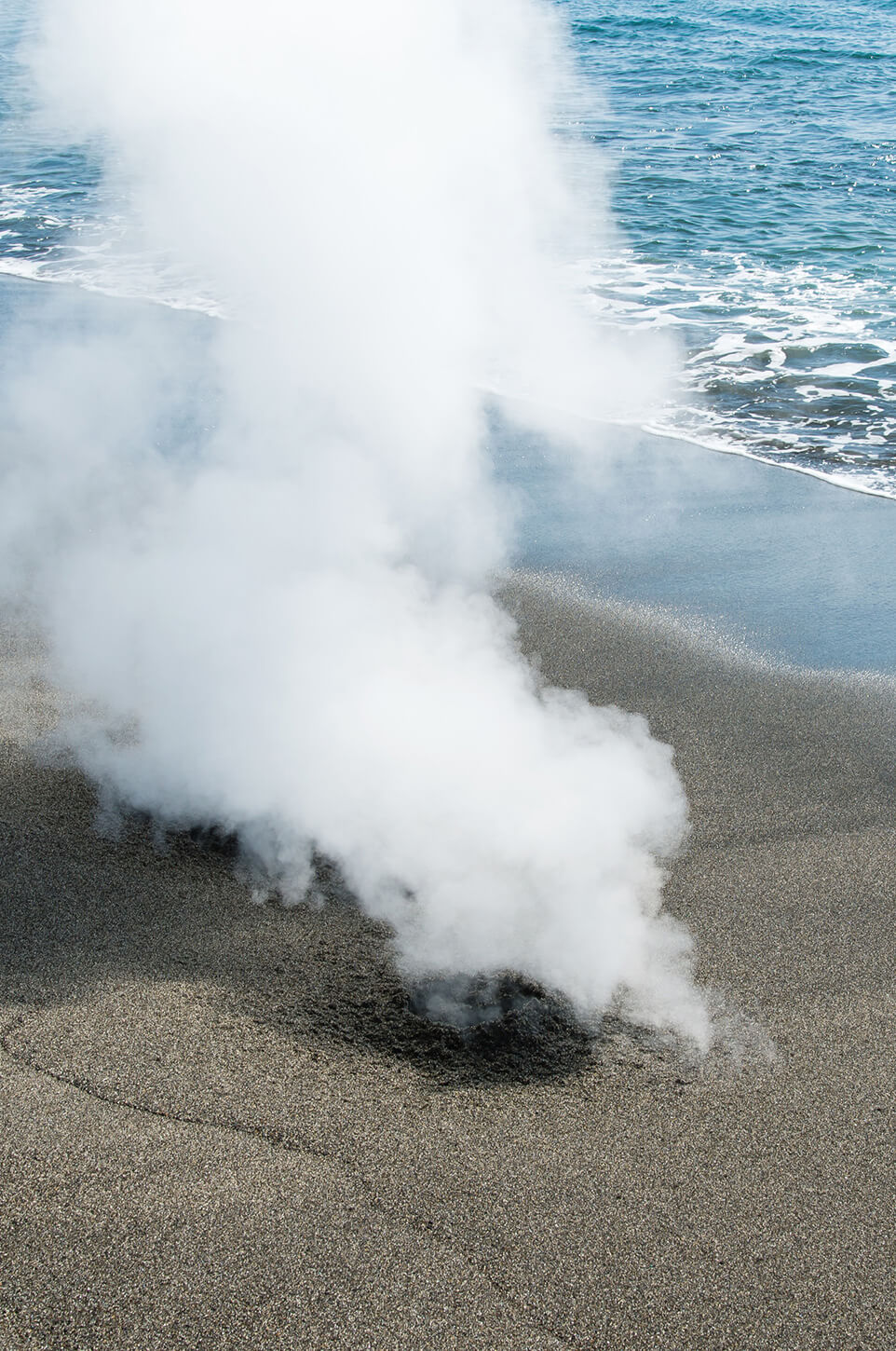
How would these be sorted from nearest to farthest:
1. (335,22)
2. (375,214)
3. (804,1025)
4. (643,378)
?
Answer: (804,1025), (335,22), (375,214), (643,378)

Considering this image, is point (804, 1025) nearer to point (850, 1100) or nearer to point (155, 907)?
point (850, 1100)

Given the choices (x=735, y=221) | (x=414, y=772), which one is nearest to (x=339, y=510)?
(x=414, y=772)

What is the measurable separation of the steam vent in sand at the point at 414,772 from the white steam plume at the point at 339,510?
19 mm

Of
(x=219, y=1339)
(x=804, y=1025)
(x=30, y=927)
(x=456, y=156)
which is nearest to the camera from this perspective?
(x=219, y=1339)

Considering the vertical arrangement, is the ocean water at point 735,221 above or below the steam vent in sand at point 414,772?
above

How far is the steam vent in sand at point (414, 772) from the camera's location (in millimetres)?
2088

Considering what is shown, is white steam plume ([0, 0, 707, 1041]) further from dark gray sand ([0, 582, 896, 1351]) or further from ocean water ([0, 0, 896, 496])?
ocean water ([0, 0, 896, 496])

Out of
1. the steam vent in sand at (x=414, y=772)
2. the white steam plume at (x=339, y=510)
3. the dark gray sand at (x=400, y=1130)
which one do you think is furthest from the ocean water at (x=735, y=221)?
the dark gray sand at (x=400, y=1130)

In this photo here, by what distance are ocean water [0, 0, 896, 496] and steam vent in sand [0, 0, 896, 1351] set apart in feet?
0.40

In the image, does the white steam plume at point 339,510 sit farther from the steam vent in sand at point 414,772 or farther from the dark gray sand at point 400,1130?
the dark gray sand at point 400,1130

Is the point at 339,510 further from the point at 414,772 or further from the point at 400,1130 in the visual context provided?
the point at 400,1130

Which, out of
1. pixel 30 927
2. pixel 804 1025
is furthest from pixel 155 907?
pixel 804 1025

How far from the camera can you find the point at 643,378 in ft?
23.8

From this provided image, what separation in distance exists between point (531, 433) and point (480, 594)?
200 centimetres
